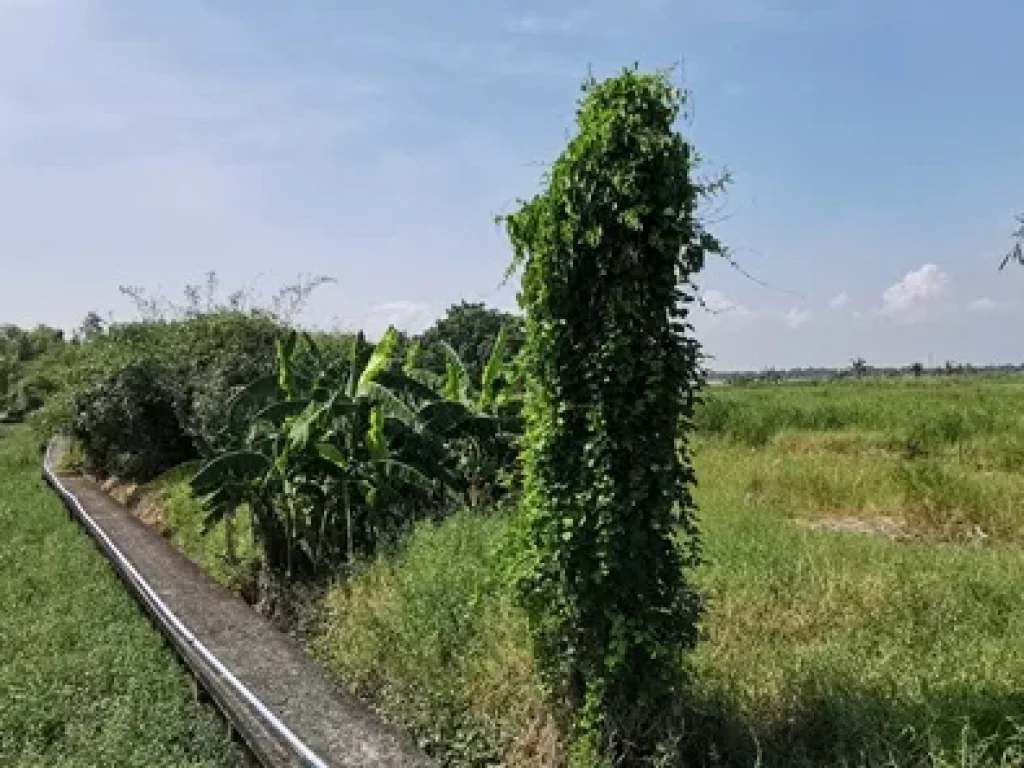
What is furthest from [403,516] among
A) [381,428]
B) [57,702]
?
[57,702]

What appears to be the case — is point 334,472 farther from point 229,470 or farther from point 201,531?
point 201,531

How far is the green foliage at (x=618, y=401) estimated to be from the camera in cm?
371

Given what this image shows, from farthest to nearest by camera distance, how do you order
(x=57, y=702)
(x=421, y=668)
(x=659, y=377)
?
(x=57, y=702), (x=421, y=668), (x=659, y=377)

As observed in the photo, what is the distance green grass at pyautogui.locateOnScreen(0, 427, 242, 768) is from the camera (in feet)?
17.8

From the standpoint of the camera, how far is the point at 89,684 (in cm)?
651

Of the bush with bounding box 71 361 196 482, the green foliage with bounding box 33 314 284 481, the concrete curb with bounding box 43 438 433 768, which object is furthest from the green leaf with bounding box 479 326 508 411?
the bush with bounding box 71 361 196 482

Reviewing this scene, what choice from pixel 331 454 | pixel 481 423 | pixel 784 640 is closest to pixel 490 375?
pixel 481 423

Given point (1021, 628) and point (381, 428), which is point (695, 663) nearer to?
point (1021, 628)

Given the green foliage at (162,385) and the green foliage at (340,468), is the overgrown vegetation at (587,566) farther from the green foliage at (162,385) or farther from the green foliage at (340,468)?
the green foliage at (162,385)

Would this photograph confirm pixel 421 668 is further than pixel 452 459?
No

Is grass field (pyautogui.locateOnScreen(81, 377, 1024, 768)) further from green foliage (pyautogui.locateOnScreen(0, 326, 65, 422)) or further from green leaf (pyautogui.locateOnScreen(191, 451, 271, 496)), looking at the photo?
green foliage (pyautogui.locateOnScreen(0, 326, 65, 422))

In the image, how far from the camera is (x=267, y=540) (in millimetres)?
7996

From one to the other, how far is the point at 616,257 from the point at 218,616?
5.09 meters

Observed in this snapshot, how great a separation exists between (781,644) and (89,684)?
4428 millimetres
